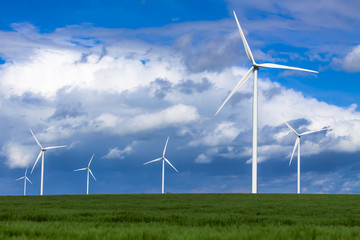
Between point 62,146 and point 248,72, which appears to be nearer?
point 248,72

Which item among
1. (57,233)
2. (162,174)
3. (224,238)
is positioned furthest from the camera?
(162,174)

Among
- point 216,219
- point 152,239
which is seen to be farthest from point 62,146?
point 152,239

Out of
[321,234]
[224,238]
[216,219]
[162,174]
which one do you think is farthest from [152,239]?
[162,174]

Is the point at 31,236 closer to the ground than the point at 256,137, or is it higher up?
closer to the ground

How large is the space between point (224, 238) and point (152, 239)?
5.74 ft

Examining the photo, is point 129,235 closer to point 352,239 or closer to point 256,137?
point 352,239

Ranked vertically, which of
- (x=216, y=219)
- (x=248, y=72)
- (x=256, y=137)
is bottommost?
(x=216, y=219)

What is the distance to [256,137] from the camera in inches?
2475

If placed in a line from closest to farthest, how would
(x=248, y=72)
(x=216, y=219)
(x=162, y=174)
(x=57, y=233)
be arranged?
(x=57, y=233)
(x=216, y=219)
(x=248, y=72)
(x=162, y=174)

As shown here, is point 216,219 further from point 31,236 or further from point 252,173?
point 252,173

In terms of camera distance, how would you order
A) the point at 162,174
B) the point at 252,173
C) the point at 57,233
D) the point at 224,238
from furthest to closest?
the point at 162,174 < the point at 252,173 < the point at 57,233 < the point at 224,238

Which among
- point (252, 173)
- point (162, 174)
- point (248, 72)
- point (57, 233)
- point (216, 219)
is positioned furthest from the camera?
point (162, 174)

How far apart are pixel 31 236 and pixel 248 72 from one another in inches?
2349

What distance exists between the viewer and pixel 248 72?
224 ft
